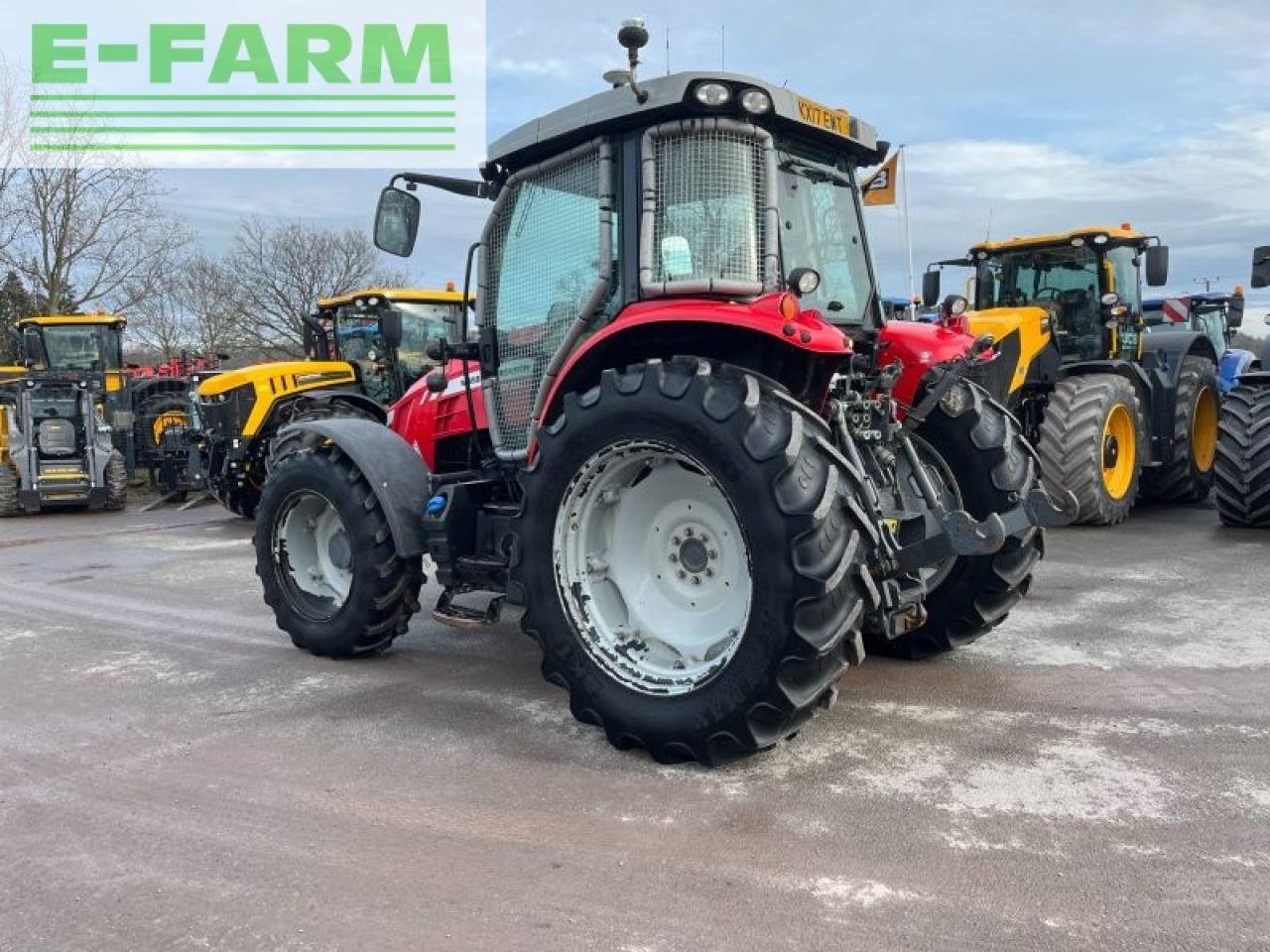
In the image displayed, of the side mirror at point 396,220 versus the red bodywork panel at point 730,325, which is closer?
the red bodywork panel at point 730,325

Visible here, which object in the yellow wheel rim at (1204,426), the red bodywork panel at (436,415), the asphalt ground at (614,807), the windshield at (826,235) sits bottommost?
the asphalt ground at (614,807)

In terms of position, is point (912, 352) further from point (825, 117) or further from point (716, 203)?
point (716, 203)

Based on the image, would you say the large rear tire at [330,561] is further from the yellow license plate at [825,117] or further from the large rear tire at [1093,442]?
the large rear tire at [1093,442]

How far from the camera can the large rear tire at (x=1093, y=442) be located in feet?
29.7

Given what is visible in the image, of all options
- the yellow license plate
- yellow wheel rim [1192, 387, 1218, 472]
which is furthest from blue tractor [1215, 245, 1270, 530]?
the yellow license plate

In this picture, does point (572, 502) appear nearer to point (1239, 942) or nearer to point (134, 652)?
point (1239, 942)

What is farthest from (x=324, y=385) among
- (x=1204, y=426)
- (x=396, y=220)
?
(x=1204, y=426)

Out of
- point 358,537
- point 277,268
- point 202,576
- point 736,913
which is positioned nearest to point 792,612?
point 736,913

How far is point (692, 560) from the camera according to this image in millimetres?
4105

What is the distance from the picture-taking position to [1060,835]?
3158 millimetres

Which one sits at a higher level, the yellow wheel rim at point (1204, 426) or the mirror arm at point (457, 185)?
the mirror arm at point (457, 185)

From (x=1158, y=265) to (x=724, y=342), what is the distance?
25.5 feet

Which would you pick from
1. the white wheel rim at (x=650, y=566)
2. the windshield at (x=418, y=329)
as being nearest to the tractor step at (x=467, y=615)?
the white wheel rim at (x=650, y=566)

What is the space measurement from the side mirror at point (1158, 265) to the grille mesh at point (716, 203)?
758 centimetres
